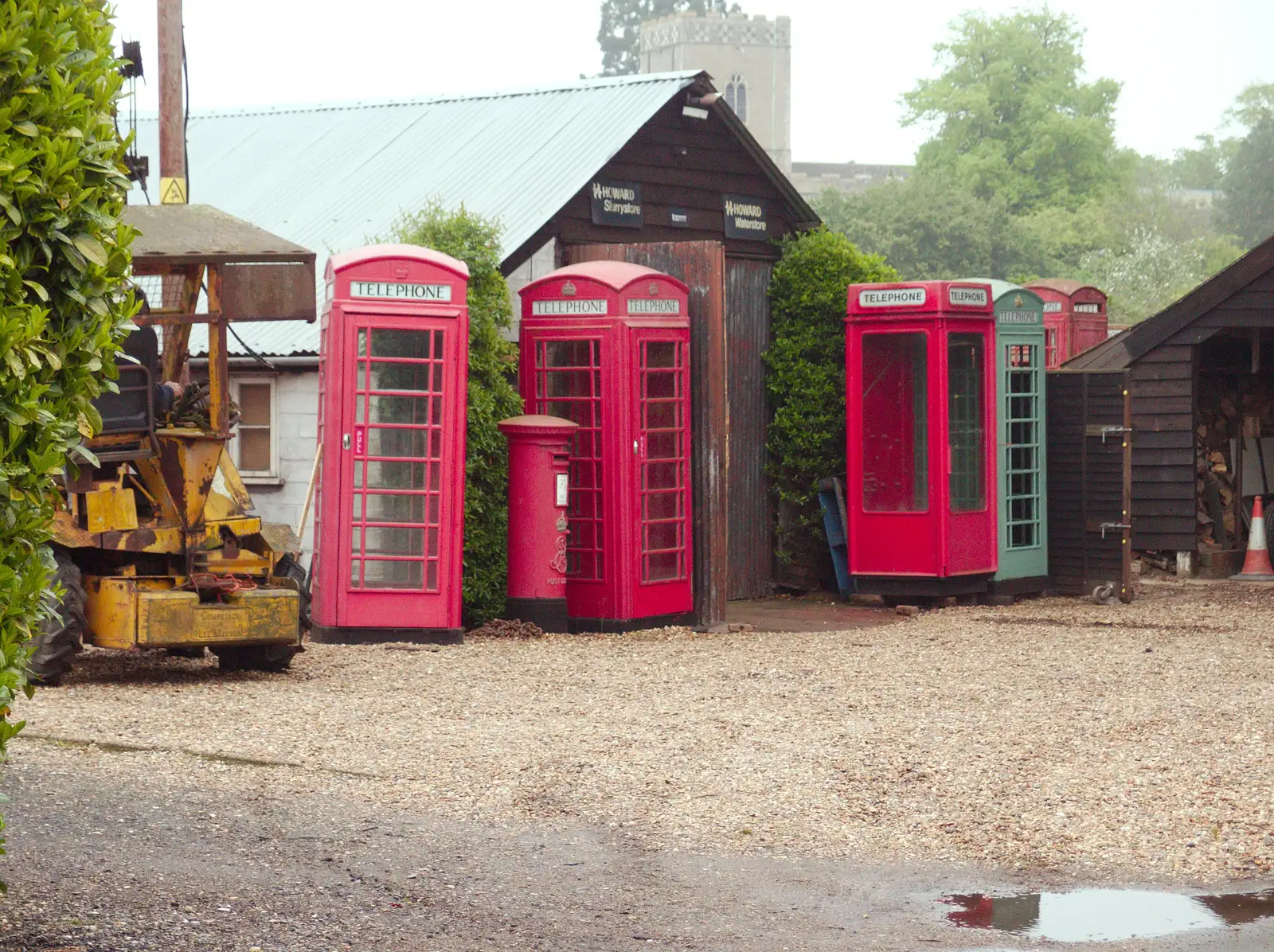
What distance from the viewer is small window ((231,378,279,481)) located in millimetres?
16422

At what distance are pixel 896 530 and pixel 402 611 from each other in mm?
4890

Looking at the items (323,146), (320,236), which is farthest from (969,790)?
(323,146)

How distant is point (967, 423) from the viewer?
1536 cm

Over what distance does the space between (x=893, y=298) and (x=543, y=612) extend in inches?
169

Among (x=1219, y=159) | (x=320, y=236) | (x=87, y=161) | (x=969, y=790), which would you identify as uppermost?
(x=1219, y=159)

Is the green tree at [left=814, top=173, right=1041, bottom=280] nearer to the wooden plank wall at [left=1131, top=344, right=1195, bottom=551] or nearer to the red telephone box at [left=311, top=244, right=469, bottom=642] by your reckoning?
the wooden plank wall at [left=1131, top=344, right=1195, bottom=551]

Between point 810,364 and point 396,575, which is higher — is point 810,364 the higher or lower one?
the higher one

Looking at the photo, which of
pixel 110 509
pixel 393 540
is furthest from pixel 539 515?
pixel 110 509

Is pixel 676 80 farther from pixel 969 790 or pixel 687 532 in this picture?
pixel 969 790

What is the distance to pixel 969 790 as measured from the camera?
25.1 feet

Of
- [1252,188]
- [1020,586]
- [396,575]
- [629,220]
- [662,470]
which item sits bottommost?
[1020,586]

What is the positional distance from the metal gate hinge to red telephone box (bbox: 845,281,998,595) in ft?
3.33

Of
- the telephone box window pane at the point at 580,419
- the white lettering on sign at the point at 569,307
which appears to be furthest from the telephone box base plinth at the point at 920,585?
the white lettering on sign at the point at 569,307

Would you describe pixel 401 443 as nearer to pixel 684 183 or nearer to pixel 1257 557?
pixel 684 183
